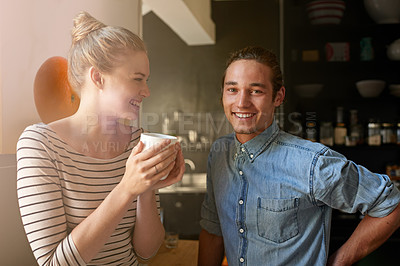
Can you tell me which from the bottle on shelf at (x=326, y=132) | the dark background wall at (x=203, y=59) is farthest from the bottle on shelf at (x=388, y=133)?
the dark background wall at (x=203, y=59)

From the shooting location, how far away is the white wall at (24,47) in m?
0.50

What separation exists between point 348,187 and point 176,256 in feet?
1.52

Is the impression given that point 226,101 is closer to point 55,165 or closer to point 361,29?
point 55,165

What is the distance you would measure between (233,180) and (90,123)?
1.18ft

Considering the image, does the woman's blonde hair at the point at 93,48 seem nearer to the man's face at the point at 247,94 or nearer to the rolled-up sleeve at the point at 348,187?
the man's face at the point at 247,94

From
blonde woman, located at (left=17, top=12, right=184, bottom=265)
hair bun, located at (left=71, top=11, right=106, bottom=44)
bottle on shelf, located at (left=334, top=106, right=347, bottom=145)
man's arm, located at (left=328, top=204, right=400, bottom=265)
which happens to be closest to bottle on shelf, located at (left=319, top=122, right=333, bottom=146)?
bottle on shelf, located at (left=334, top=106, right=347, bottom=145)

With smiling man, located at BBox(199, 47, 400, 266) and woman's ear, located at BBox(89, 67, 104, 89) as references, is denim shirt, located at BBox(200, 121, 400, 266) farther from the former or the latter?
woman's ear, located at BBox(89, 67, 104, 89)

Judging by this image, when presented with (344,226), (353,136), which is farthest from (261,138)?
(353,136)

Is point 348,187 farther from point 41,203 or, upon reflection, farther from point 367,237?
point 41,203

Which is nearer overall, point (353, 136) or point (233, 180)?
point (233, 180)

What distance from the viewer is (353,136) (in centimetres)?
138

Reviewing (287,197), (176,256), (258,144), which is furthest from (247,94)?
(176,256)

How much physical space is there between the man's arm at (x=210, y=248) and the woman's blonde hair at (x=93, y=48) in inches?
18.9

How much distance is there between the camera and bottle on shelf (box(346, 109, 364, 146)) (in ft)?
4.31
